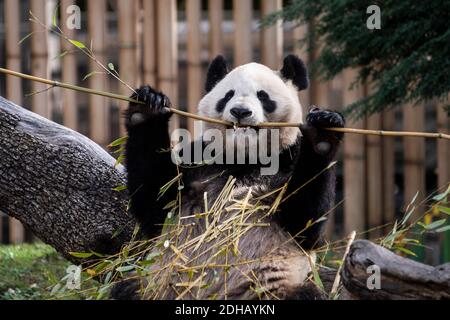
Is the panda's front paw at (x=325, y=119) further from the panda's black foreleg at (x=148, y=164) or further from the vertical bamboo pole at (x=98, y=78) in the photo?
the vertical bamboo pole at (x=98, y=78)

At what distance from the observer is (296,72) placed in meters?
4.58

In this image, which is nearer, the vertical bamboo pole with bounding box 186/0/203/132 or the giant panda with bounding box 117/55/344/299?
the giant panda with bounding box 117/55/344/299

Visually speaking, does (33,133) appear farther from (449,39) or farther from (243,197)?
(449,39)

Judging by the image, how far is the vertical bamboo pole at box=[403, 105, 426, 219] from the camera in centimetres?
710

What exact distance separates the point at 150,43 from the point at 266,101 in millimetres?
3289

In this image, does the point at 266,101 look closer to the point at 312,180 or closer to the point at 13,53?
the point at 312,180

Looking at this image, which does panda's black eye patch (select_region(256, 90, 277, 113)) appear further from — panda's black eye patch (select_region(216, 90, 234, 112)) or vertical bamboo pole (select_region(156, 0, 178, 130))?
vertical bamboo pole (select_region(156, 0, 178, 130))

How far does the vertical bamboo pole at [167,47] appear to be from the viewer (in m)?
7.29

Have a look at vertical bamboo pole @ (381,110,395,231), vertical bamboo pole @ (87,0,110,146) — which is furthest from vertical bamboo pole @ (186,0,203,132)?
vertical bamboo pole @ (381,110,395,231)

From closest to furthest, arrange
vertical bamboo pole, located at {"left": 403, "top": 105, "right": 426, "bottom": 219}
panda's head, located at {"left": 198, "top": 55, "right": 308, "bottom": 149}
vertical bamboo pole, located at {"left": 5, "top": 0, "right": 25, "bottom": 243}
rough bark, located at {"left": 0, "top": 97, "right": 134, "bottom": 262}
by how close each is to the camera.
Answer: panda's head, located at {"left": 198, "top": 55, "right": 308, "bottom": 149}
rough bark, located at {"left": 0, "top": 97, "right": 134, "bottom": 262}
vertical bamboo pole, located at {"left": 403, "top": 105, "right": 426, "bottom": 219}
vertical bamboo pole, located at {"left": 5, "top": 0, "right": 25, "bottom": 243}

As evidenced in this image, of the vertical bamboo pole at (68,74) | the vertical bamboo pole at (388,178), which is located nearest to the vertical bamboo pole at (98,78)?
the vertical bamboo pole at (68,74)

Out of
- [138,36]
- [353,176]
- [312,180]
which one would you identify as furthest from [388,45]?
[138,36]

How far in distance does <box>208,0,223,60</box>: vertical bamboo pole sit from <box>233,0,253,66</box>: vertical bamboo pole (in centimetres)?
13
